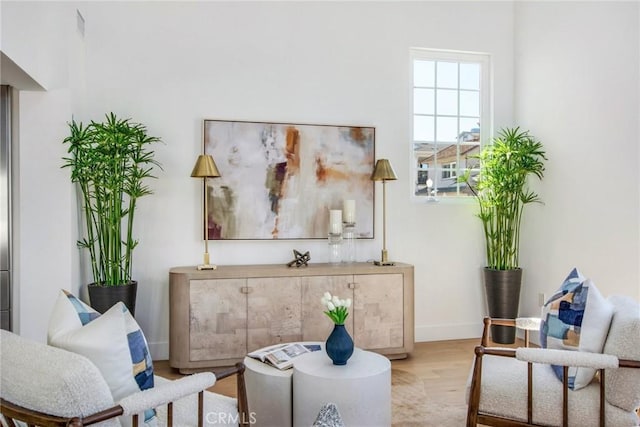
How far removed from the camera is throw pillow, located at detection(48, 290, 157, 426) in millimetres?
1514

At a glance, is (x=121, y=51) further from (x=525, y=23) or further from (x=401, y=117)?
(x=525, y=23)

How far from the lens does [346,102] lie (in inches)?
168

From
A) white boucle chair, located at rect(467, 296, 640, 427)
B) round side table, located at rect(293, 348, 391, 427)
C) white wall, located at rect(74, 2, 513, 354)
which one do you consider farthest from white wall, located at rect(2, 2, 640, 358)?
round side table, located at rect(293, 348, 391, 427)

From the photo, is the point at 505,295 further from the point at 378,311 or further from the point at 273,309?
the point at 273,309

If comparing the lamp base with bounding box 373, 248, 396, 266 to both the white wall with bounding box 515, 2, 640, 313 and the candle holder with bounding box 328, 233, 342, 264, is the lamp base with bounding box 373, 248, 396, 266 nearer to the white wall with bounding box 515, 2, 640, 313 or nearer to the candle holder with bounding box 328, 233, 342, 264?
the candle holder with bounding box 328, 233, 342, 264

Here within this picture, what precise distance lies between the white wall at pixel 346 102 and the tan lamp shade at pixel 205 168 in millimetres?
308

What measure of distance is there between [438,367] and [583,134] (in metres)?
2.13

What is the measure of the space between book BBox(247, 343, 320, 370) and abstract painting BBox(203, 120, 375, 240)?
4.96 ft

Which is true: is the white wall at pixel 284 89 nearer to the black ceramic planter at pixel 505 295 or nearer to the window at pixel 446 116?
the window at pixel 446 116

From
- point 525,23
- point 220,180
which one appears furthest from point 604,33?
point 220,180

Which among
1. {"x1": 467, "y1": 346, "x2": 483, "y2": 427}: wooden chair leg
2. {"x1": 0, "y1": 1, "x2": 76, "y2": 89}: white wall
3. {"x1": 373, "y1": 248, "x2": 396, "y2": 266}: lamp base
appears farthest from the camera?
{"x1": 373, "y1": 248, "x2": 396, "y2": 266}: lamp base

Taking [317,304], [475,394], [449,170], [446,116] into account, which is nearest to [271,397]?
[475,394]

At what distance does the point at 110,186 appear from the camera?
3393mm

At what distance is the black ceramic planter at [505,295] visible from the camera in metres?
4.17
